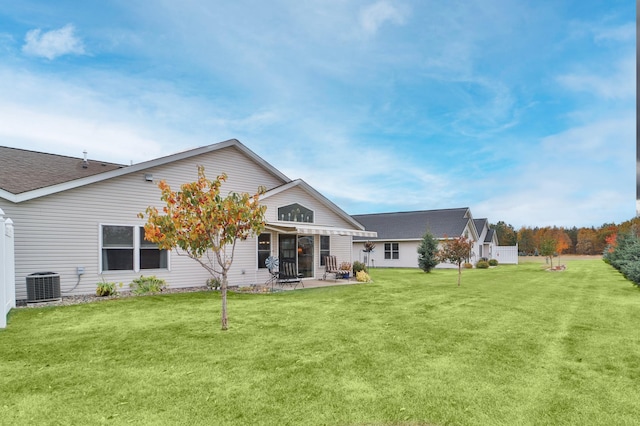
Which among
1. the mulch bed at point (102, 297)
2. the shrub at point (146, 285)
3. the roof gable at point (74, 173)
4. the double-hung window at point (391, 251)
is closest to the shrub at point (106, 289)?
Result: the mulch bed at point (102, 297)

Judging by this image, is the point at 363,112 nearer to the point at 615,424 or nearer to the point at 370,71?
the point at 370,71

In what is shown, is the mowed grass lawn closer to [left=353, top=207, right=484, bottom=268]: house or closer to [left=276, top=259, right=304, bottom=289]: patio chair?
[left=276, top=259, right=304, bottom=289]: patio chair

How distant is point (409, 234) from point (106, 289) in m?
26.3

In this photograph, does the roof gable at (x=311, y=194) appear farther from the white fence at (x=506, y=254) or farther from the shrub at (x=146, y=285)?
the white fence at (x=506, y=254)

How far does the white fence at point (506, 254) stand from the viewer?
40.3 meters

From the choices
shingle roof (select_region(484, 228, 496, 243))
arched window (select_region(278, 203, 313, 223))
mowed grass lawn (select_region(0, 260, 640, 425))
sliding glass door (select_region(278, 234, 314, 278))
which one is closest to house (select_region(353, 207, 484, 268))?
shingle roof (select_region(484, 228, 496, 243))

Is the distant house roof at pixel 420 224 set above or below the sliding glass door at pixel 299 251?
above

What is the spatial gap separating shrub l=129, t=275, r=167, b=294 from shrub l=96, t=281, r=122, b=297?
0.66 meters

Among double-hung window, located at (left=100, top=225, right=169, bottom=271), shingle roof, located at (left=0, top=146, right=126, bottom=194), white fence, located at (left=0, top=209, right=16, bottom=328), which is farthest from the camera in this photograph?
double-hung window, located at (left=100, top=225, right=169, bottom=271)

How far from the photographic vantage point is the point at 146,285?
44.1 ft

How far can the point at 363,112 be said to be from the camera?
21.4m

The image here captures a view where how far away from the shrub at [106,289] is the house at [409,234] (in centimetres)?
2427

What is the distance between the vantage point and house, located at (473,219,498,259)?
129 feet

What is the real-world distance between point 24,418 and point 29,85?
16.3 metres
